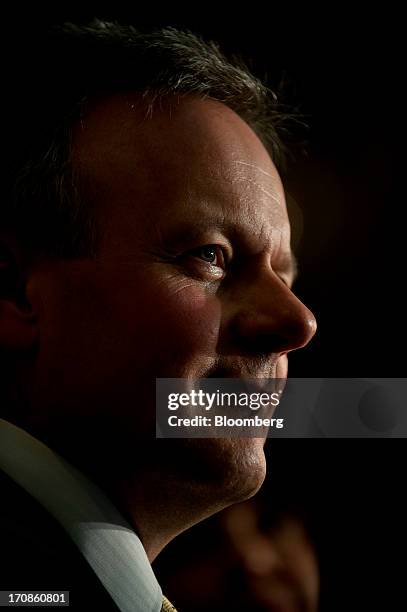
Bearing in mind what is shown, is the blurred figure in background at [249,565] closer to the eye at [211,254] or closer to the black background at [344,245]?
the black background at [344,245]

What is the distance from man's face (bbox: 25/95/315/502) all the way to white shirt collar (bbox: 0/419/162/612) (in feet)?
0.19

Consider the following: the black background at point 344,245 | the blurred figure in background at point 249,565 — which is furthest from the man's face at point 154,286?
the blurred figure in background at point 249,565

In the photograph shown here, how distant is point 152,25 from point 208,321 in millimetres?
780

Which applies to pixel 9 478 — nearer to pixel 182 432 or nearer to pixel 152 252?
pixel 182 432

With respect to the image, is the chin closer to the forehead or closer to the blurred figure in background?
the forehead

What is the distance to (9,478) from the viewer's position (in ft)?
2.43

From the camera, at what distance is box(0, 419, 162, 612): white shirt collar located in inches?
29.6

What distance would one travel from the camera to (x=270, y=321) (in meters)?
0.86

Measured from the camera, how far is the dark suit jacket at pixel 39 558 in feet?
2.26

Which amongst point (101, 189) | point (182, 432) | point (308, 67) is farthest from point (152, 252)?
point (308, 67)

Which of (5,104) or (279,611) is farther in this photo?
(279,611)

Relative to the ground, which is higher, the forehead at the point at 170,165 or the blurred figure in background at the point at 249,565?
the forehead at the point at 170,165

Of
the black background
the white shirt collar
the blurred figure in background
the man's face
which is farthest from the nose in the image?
the blurred figure in background

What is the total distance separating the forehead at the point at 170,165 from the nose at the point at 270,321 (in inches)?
4.0
